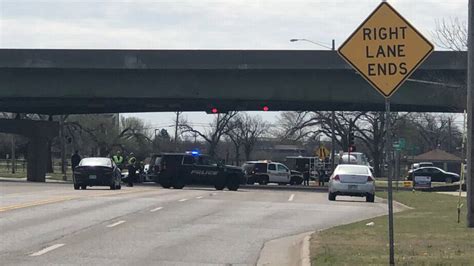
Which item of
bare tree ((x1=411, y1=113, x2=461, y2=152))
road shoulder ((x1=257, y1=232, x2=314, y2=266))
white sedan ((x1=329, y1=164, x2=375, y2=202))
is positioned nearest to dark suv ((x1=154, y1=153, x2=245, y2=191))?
white sedan ((x1=329, y1=164, x2=375, y2=202))

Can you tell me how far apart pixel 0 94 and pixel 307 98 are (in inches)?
641

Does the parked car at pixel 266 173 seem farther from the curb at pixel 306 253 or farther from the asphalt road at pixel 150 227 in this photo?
the curb at pixel 306 253

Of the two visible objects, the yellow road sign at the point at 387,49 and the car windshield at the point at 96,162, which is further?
the car windshield at the point at 96,162

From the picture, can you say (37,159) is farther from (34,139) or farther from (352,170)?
(352,170)

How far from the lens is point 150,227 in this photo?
20016 mm

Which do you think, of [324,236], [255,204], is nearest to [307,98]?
[255,204]

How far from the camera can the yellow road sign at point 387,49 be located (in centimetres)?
1269

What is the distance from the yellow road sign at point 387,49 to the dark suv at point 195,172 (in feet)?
102

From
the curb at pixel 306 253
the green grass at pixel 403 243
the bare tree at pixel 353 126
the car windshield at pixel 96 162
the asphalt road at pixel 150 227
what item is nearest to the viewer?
the green grass at pixel 403 243

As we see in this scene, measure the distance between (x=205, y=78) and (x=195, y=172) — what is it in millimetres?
7083

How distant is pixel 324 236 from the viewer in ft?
58.0

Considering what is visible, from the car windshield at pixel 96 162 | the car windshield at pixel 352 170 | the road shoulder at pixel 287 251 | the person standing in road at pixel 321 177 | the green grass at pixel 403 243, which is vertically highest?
the car windshield at pixel 96 162

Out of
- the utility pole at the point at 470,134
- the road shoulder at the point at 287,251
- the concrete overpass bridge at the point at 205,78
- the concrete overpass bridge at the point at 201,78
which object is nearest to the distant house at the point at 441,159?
the concrete overpass bridge at the point at 205,78

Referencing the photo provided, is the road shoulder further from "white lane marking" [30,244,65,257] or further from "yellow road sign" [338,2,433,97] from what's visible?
"white lane marking" [30,244,65,257]
